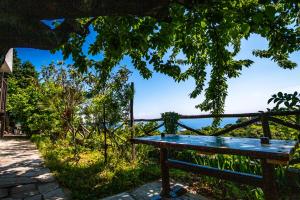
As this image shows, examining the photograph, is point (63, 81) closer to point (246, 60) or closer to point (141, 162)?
point (141, 162)

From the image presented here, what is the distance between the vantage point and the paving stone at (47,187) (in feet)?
14.7

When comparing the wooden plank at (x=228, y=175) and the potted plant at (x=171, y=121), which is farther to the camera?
the potted plant at (x=171, y=121)

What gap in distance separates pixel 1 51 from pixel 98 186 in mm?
3024

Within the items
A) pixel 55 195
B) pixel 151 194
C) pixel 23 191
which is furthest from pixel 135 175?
pixel 23 191

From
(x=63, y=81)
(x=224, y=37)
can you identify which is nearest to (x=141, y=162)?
(x=224, y=37)

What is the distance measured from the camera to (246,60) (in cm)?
722

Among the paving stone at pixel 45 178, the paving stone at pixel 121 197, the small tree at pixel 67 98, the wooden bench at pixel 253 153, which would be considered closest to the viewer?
the wooden bench at pixel 253 153

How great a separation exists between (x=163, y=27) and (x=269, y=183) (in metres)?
3.18

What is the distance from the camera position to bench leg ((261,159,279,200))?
2.80 meters

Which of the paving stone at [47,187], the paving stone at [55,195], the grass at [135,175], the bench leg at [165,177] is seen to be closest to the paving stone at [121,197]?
the grass at [135,175]

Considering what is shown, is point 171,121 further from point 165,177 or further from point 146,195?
point 146,195

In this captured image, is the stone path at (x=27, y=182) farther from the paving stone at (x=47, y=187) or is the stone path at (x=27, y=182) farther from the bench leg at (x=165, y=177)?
the bench leg at (x=165, y=177)

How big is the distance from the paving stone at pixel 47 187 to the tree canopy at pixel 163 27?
2.54m

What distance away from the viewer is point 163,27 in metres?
4.52
